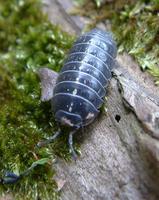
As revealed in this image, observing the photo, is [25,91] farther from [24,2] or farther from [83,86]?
[24,2]

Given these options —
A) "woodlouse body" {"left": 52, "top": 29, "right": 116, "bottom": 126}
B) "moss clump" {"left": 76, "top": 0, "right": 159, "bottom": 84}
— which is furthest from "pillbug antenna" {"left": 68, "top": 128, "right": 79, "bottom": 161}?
"moss clump" {"left": 76, "top": 0, "right": 159, "bottom": 84}

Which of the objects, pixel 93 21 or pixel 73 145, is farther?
pixel 93 21

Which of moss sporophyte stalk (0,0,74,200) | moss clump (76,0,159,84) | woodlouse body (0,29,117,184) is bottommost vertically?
moss sporophyte stalk (0,0,74,200)

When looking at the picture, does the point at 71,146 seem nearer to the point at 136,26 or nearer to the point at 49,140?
the point at 49,140

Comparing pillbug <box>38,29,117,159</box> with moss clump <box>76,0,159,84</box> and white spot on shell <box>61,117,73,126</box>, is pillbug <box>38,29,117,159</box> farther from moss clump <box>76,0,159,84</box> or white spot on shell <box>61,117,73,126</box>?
moss clump <box>76,0,159,84</box>

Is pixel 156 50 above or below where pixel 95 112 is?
above

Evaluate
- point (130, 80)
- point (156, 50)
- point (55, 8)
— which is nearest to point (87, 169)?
point (130, 80)

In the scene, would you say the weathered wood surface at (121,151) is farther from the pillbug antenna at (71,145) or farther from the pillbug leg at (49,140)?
the pillbug leg at (49,140)

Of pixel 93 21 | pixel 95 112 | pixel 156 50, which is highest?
pixel 156 50
